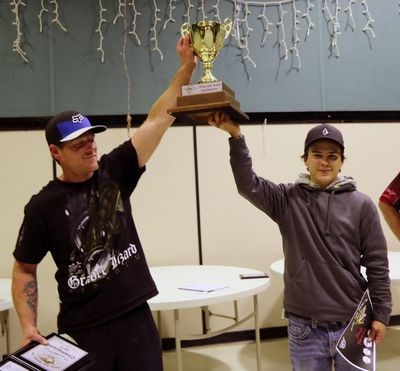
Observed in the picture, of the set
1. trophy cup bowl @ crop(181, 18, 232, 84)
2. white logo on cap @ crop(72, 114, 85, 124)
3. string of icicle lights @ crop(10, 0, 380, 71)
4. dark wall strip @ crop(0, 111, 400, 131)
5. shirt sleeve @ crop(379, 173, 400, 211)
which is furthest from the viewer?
string of icicle lights @ crop(10, 0, 380, 71)

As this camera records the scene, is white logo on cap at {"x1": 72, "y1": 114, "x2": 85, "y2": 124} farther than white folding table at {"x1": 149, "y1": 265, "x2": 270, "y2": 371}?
No

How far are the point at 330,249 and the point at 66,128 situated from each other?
1013 mm

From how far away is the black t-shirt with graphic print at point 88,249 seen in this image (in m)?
1.49

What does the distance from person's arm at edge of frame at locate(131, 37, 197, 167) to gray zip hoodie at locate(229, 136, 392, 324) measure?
0.28m

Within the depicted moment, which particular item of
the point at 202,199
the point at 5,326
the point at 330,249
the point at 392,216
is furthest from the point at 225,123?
the point at 5,326

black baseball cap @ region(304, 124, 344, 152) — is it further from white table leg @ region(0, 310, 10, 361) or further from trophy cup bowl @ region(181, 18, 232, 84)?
white table leg @ region(0, 310, 10, 361)

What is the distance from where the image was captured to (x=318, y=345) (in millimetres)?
1568

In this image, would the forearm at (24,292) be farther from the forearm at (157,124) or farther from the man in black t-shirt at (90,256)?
the forearm at (157,124)

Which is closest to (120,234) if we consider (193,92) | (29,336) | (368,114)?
(29,336)

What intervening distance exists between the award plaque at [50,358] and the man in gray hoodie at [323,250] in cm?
74

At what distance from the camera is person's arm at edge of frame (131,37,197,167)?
5.47 feet

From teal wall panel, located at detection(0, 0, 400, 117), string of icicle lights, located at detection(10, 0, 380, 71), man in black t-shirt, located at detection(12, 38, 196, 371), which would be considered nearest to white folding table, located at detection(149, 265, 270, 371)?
man in black t-shirt, located at detection(12, 38, 196, 371)

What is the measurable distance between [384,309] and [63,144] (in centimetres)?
125

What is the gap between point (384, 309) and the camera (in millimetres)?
1595
